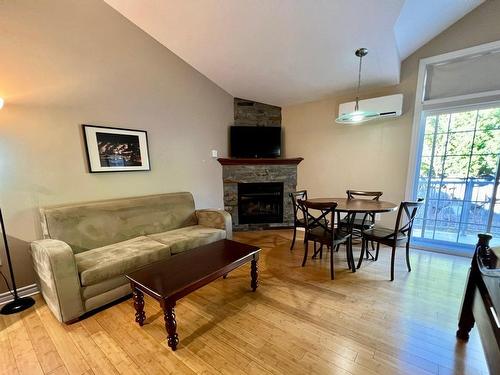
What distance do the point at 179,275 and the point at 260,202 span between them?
2.76 m

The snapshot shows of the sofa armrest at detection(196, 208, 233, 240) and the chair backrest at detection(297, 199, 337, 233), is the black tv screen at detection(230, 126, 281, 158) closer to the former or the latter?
the sofa armrest at detection(196, 208, 233, 240)

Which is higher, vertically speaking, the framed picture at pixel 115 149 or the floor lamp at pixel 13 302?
the framed picture at pixel 115 149

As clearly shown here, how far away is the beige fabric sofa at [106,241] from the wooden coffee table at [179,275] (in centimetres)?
38

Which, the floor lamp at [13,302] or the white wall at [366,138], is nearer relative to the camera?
the floor lamp at [13,302]

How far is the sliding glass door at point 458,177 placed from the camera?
2.72 metres

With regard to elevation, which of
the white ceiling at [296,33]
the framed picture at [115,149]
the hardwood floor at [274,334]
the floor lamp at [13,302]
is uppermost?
the white ceiling at [296,33]

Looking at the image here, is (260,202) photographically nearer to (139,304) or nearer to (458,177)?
(139,304)

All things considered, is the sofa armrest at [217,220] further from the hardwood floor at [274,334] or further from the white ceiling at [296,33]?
the white ceiling at [296,33]

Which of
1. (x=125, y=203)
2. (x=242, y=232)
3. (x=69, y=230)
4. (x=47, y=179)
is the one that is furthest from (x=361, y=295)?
(x=47, y=179)

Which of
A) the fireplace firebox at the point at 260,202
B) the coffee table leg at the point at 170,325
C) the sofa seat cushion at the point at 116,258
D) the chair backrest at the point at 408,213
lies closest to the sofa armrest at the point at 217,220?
the sofa seat cushion at the point at 116,258

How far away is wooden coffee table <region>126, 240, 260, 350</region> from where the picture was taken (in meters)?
1.44

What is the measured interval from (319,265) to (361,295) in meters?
0.67

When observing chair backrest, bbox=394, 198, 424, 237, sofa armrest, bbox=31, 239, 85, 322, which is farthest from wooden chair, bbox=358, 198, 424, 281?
sofa armrest, bbox=31, 239, 85, 322

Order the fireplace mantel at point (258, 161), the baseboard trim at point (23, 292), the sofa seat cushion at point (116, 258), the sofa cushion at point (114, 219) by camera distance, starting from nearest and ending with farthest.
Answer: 1. the sofa seat cushion at point (116, 258)
2. the baseboard trim at point (23, 292)
3. the sofa cushion at point (114, 219)
4. the fireplace mantel at point (258, 161)
